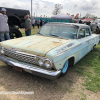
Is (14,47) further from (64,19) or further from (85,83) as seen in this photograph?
(64,19)

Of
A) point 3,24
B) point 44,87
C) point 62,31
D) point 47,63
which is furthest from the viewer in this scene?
point 3,24

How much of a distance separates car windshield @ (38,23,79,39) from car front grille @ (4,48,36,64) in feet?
5.09

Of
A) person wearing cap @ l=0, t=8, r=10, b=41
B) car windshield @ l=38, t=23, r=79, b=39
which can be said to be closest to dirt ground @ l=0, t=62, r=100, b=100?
car windshield @ l=38, t=23, r=79, b=39

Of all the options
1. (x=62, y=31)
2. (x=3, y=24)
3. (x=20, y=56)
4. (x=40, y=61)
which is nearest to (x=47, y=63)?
(x=40, y=61)

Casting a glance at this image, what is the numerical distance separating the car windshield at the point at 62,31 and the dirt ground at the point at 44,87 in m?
1.38

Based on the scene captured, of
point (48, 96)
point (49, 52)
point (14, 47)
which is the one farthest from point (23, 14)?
point (48, 96)

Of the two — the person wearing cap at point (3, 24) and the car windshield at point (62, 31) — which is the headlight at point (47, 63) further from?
the person wearing cap at point (3, 24)

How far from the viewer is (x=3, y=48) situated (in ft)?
10.5

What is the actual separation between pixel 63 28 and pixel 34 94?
2.44 meters

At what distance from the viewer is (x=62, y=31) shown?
390cm

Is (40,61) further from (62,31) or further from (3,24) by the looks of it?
(3,24)

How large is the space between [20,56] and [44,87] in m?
0.99

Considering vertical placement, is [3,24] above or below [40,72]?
above

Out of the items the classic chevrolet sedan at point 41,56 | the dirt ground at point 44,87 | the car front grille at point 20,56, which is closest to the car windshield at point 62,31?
the classic chevrolet sedan at point 41,56
